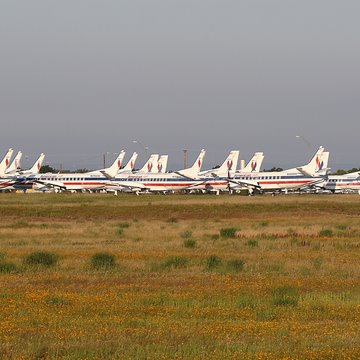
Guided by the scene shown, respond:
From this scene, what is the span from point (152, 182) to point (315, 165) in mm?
23773

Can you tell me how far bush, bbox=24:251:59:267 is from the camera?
26422mm

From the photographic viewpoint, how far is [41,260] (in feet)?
87.5

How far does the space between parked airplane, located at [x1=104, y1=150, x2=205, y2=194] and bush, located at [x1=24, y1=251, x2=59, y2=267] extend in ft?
321

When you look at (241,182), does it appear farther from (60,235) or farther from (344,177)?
(60,235)

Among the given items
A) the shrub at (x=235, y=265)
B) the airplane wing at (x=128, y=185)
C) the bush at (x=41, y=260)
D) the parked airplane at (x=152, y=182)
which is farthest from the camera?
the airplane wing at (x=128, y=185)

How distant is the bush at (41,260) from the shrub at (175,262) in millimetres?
3219

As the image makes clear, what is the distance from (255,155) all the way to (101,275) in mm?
137218

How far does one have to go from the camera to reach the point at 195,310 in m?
17.3

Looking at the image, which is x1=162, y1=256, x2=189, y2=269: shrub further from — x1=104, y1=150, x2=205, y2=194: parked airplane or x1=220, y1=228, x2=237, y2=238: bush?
x1=104, y1=150, x2=205, y2=194: parked airplane

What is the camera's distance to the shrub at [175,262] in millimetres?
26116

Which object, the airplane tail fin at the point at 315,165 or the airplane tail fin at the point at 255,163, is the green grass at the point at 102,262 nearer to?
the airplane tail fin at the point at 315,165

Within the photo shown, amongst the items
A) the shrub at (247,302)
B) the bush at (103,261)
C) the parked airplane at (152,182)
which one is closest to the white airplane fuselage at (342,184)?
the parked airplane at (152,182)

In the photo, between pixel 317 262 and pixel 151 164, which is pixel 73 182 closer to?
pixel 151 164

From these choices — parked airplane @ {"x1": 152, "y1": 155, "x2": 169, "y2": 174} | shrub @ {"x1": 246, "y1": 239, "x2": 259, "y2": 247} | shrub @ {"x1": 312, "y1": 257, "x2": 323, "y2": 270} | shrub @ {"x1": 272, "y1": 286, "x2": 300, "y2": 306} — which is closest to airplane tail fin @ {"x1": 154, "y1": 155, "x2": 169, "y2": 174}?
parked airplane @ {"x1": 152, "y1": 155, "x2": 169, "y2": 174}
